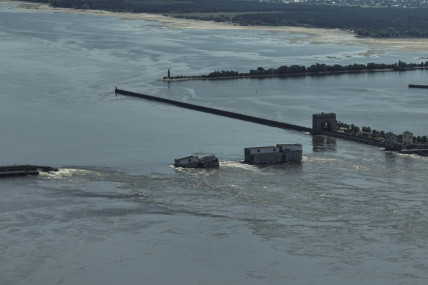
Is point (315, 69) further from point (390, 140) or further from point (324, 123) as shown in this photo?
point (390, 140)

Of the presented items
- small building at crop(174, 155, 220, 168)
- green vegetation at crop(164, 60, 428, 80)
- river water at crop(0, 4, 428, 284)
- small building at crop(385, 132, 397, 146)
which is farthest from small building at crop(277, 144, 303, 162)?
green vegetation at crop(164, 60, 428, 80)

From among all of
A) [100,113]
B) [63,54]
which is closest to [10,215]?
[100,113]

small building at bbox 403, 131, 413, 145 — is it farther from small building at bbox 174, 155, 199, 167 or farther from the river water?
small building at bbox 174, 155, 199, 167

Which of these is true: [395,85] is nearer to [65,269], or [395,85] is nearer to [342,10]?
[65,269]

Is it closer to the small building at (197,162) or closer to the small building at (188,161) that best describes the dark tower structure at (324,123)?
the small building at (197,162)

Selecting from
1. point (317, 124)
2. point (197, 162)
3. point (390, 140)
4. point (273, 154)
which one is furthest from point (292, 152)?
point (317, 124)

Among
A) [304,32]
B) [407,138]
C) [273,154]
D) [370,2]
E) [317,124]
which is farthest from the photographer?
[370,2]
